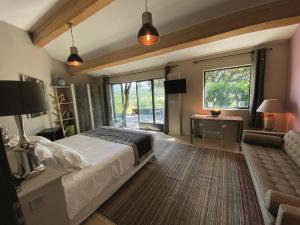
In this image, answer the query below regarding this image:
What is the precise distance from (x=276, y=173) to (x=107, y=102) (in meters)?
5.76

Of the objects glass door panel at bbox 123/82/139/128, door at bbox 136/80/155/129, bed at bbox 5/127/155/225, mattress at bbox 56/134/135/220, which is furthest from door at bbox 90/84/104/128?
bed at bbox 5/127/155/225

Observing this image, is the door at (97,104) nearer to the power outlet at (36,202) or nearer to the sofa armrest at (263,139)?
the power outlet at (36,202)

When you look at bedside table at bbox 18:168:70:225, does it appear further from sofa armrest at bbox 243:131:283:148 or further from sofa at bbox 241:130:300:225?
sofa armrest at bbox 243:131:283:148

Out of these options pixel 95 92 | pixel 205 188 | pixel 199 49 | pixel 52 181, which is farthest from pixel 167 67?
pixel 52 181

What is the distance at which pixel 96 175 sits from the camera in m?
1.62

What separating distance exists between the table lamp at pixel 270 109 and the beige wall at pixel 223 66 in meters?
0.42

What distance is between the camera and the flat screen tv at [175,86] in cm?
408

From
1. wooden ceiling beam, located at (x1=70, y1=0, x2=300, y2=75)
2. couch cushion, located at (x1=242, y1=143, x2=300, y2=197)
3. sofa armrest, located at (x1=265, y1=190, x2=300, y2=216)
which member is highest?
wooden ceiling beam, located at (x1=70, y1=0, x2=300, y2=75)

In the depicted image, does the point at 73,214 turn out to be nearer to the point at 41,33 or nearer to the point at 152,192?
the point at 152,192

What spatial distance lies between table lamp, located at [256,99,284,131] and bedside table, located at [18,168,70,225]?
352 cm

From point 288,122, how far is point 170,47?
305 cm

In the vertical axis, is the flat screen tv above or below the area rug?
above

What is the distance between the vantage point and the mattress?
4.54ft

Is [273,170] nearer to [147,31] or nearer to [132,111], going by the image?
[147,31]
